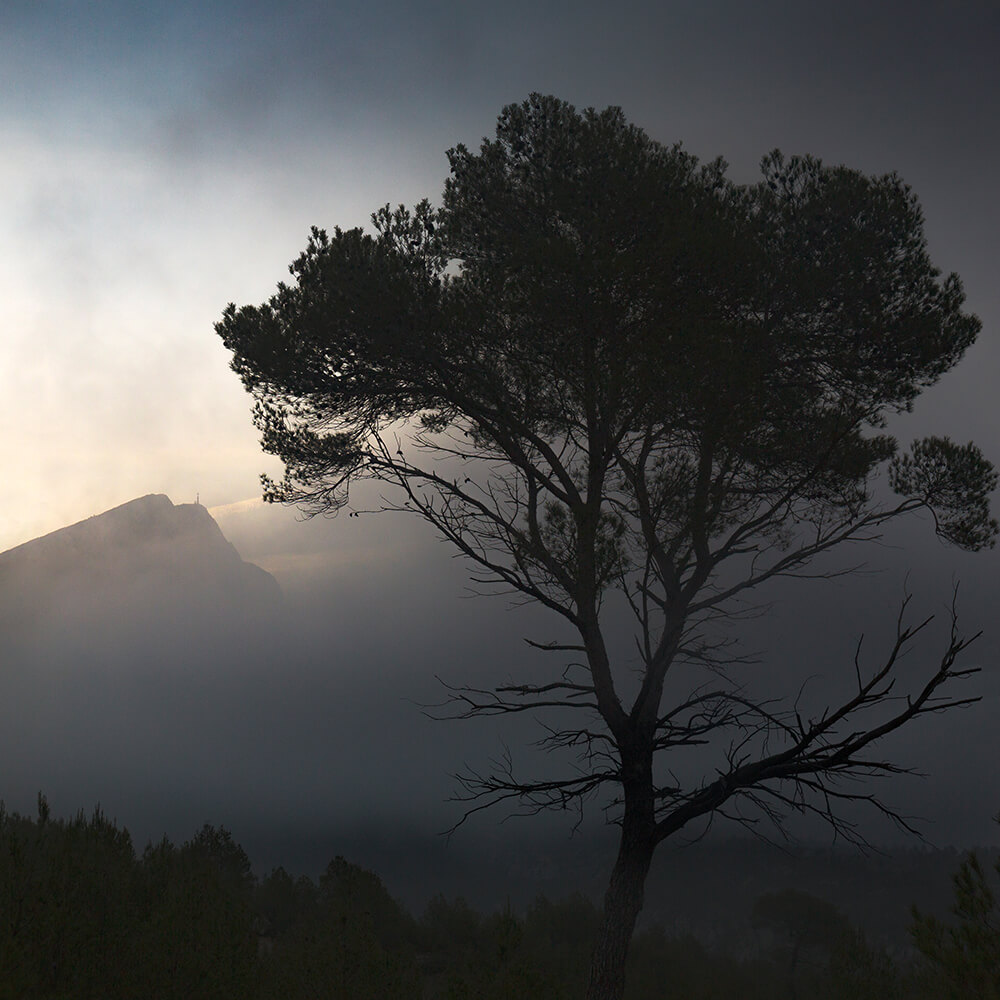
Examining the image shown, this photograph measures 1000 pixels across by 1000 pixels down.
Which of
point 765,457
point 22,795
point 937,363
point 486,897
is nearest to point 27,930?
point 765,457

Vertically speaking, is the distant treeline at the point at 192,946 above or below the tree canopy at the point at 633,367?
below

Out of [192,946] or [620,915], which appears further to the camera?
[620,915]

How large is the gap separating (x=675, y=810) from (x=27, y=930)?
6045 millimetres

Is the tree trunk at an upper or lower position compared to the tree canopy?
lower

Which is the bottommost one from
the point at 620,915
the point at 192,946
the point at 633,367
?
the point at 620,915

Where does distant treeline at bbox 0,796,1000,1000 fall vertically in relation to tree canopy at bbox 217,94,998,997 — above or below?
below

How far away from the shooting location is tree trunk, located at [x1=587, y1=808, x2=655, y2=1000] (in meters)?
7.39

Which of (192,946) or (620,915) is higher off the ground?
(192,946)

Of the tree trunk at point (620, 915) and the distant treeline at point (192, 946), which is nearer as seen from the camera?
the distant treeline at point (192, 946)

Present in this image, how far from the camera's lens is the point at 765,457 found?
9023 millimetres

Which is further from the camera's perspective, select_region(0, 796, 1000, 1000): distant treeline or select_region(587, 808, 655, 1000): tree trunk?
select_region(587, 808, 655, 1000): tree trunk

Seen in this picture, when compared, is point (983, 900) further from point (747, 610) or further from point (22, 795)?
point (22, 795)

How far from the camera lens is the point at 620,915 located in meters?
7.57

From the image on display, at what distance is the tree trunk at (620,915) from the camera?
24.2ft
